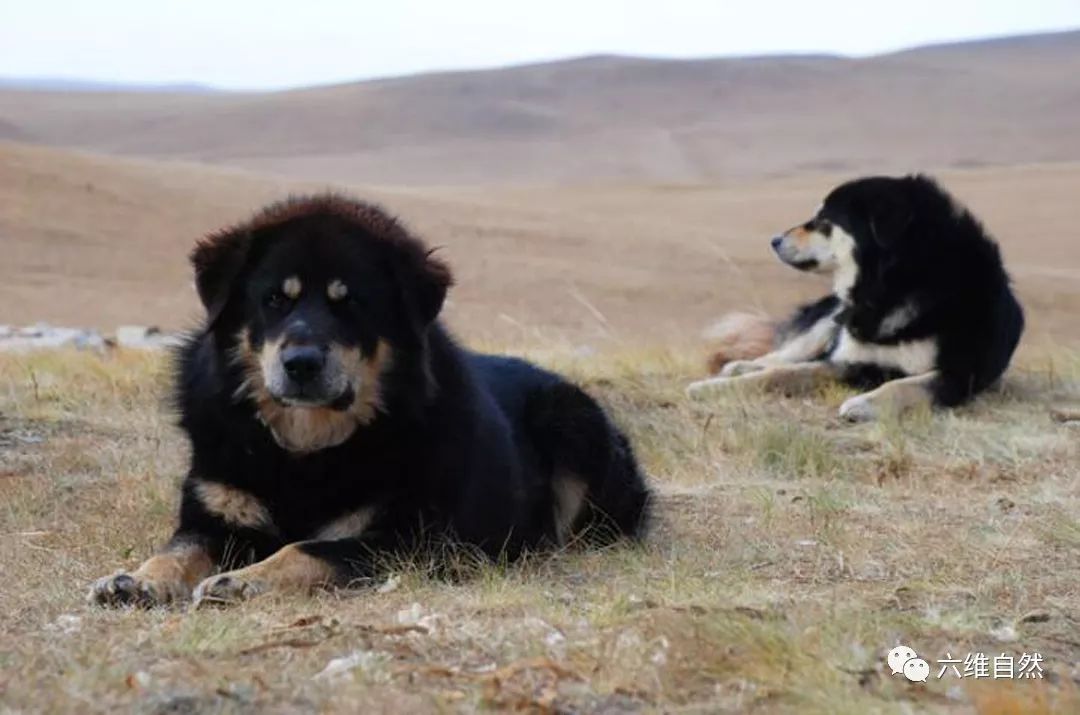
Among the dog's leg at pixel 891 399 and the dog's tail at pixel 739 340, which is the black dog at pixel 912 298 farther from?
the dog's tail at pixel 739 340

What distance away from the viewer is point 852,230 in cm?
1179

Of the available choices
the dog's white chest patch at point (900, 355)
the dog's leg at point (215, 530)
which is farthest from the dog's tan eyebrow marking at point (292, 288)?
the dog's white chest patch at point (900, 355)

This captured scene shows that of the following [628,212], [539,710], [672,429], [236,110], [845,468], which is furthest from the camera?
[236,110]

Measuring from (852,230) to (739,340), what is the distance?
1.66 meters

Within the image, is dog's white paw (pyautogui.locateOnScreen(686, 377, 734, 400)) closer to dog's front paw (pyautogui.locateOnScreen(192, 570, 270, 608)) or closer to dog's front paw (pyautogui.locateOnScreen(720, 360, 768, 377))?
dog's front paw (pyautogui.locateOnScreen(720, 360, 768, 377))

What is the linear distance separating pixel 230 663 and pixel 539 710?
851 millimetres

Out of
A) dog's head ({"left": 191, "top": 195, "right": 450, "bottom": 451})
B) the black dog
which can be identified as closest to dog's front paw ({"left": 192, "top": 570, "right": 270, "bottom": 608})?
dog's head ({"left": 191, "top": 195, "right": 450, "bottom": 451})

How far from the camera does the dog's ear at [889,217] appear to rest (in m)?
11.5

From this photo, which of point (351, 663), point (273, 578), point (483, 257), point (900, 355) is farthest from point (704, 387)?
point (483, 257)

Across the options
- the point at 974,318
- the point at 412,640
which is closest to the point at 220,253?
the point at 412,640

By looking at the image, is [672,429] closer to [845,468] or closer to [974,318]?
[845,468]

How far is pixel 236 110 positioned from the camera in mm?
95625

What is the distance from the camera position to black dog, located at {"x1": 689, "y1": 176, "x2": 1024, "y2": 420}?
445 inches

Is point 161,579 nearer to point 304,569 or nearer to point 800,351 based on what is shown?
point 304,569
